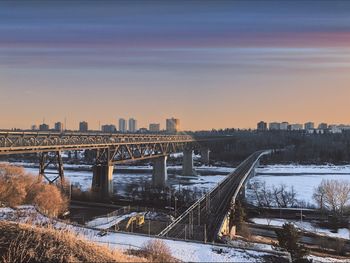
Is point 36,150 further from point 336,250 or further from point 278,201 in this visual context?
point 278,201

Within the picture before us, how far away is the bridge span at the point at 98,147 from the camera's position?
4478 centimetres

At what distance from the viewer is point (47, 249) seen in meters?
15.7

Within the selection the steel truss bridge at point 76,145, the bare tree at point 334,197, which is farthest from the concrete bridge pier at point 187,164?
the bare tree at point 334,197

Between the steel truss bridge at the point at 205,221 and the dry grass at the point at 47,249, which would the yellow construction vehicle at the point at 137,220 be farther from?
the dry grass at the point at 47,249

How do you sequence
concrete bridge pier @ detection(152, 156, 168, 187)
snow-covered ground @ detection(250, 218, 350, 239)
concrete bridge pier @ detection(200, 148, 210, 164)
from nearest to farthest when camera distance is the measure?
snow-covered ground @ detection(250, 218, 350, 239) → concrete bridge pier @ detection(152, 156, 168, 187) → concrete bridge pier @ detection(200, 148, 210, 164)

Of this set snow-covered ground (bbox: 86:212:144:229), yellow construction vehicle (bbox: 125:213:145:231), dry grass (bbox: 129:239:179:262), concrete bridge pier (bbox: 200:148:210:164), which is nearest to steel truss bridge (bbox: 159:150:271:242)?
yellow construction vehicle (bbox: 125:213:145:231)

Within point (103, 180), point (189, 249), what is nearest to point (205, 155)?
point (103, 180)

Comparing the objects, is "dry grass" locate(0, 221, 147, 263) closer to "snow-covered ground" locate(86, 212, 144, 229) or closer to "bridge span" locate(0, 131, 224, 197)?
"snow-covered ground" locate(86, 212, 144, 229)

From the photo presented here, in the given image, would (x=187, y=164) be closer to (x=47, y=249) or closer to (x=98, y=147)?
(x=98, y=147)

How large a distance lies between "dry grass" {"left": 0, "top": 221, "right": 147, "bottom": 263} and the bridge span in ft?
83.8

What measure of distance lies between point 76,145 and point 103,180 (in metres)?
12.6

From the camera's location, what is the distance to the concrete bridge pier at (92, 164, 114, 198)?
6262cm

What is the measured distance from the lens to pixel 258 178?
100m

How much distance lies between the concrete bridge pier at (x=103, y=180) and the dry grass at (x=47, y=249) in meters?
44.9
